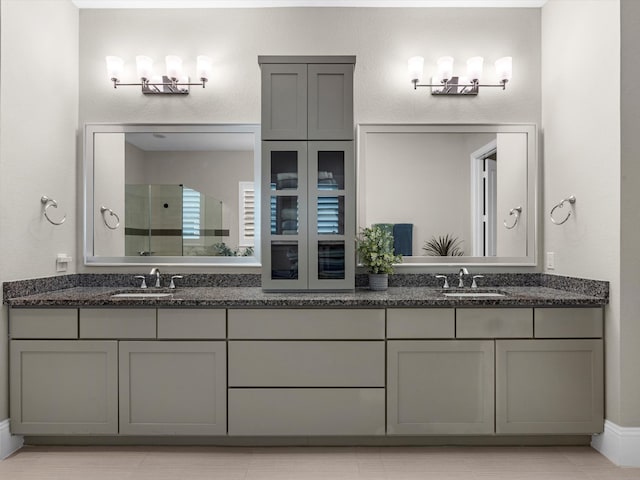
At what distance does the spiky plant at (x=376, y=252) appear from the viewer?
2.80 meters

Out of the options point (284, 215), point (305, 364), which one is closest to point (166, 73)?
point (284, 215)

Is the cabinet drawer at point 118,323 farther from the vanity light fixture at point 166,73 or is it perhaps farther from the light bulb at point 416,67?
the light bulb at point 416,67

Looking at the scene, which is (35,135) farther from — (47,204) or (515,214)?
(515,214)

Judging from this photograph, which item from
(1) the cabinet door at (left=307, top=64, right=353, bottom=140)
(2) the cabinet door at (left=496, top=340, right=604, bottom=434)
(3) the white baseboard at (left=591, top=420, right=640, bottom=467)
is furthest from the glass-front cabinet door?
(3) the white baseboard at (left=591, top=420, right=640, bottom=467)

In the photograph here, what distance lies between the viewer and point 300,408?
7.79 feet

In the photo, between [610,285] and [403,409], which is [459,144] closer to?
[610,285]

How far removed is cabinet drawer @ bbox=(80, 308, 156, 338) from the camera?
2391 mm

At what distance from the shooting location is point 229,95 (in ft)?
9.87

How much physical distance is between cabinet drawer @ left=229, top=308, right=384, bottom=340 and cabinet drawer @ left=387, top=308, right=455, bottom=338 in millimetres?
64

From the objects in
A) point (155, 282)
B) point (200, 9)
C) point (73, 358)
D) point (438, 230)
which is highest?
point (200, 9)

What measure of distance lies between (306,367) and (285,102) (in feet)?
4.96

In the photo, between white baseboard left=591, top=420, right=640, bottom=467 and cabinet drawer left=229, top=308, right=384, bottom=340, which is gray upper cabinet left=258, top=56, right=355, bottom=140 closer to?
cabinet drawer left=229, top=308, right=384, bottom=340

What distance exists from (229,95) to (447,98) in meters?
1.45

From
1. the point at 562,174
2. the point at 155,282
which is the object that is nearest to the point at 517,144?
the point at 562,174
